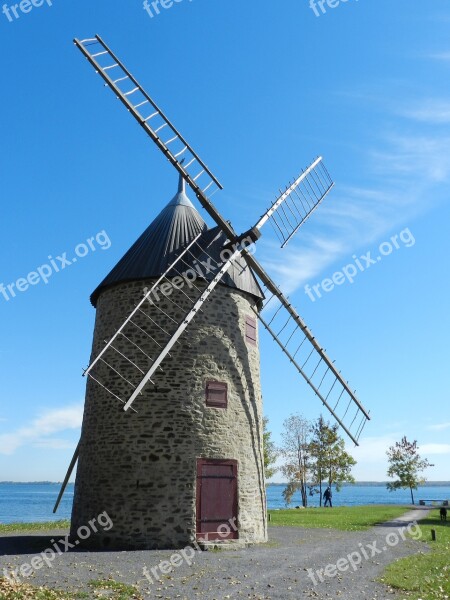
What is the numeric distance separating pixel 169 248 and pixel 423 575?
1128 centimetres

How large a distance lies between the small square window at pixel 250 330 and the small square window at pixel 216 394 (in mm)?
2130

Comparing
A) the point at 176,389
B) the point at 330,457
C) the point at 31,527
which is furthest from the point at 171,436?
the point at 330,457

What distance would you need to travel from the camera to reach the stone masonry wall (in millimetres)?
13992

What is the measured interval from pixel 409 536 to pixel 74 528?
1112 centimetres

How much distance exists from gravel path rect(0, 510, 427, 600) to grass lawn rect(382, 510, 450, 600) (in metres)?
0.33

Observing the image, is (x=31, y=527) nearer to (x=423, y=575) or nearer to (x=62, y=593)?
(x=62, y=593)

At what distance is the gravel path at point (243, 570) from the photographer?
9.05 meters

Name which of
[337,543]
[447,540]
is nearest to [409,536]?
[447,540]

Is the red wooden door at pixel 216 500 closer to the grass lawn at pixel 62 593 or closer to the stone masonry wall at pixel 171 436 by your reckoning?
the stone masonry wall at pixel 171 436

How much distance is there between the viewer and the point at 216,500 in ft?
47.5

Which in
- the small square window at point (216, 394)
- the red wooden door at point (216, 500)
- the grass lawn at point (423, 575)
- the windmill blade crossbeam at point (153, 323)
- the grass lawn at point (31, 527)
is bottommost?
the grass lawn at point (31, 527)

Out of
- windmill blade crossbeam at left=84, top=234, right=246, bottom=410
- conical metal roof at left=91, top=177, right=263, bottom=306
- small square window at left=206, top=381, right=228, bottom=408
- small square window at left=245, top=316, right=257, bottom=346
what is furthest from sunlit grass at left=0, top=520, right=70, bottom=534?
small square window at left=245, top=316, right=257, bottom=346

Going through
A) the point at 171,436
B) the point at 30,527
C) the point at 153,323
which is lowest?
the point at 30,527

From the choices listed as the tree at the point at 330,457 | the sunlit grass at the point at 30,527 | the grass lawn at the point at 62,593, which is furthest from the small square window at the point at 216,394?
the tree at the point at 330,457
